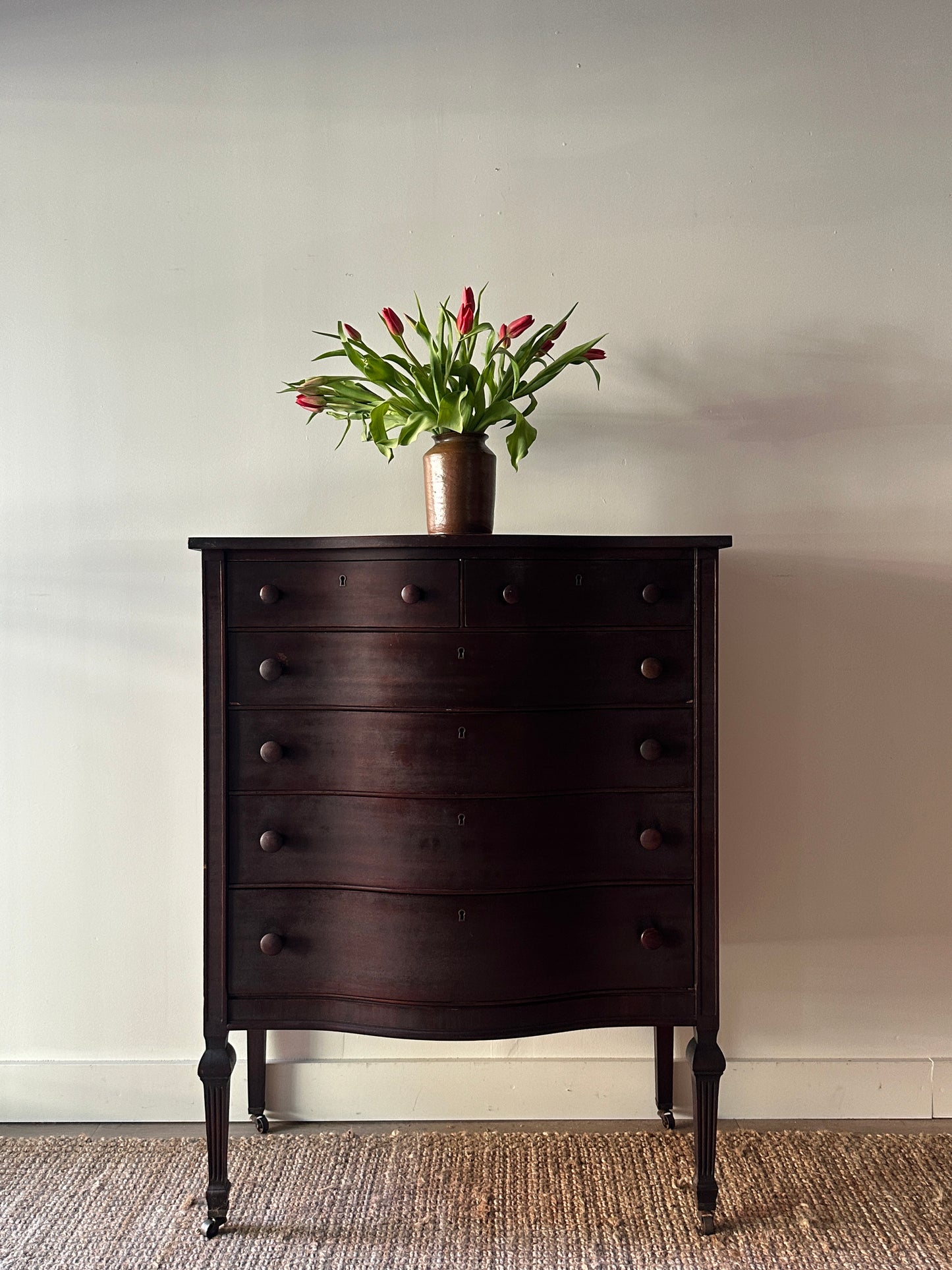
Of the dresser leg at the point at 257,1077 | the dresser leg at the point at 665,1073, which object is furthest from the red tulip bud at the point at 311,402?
the dresser leg at the point at 665,1073

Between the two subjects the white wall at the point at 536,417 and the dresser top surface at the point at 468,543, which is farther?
the white wall at the point at 536,417

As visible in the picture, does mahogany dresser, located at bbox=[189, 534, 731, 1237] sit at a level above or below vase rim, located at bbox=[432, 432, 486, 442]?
below

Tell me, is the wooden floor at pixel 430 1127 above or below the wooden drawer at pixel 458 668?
below

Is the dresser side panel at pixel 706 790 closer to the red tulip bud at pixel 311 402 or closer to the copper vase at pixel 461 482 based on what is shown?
the copper vase at pixel 461 482

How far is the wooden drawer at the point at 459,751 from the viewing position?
62.3 inches

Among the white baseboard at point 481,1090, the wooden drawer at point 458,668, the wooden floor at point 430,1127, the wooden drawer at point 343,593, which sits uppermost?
the wooden drawer at point 343,593

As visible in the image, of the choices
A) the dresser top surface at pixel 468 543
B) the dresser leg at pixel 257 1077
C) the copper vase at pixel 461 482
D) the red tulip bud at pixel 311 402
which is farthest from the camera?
the dresser leg at pixel 257 1077

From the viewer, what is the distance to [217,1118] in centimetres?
167

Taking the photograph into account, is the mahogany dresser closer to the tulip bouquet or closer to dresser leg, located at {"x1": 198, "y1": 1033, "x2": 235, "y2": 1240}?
dresser leg, located at {"x1": 198, "y1": 1033, "x2": 235, "y2": 1240}

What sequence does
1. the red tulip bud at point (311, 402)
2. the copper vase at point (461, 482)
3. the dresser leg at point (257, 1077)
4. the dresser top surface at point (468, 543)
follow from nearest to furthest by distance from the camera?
the dresser top surface at point (468, 543), the copper vase at point (461, 482), the red tulip bud at point (311, 402), the dresser leg at point (257, 1077)

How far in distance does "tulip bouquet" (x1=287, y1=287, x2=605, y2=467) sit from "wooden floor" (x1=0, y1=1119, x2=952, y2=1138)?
1.44 meters

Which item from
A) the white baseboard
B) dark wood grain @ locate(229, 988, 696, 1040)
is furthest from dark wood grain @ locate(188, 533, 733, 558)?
the white baseboard

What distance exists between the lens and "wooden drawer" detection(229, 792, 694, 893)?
1.59 metres

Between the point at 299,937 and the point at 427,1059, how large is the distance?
0.63 metres
